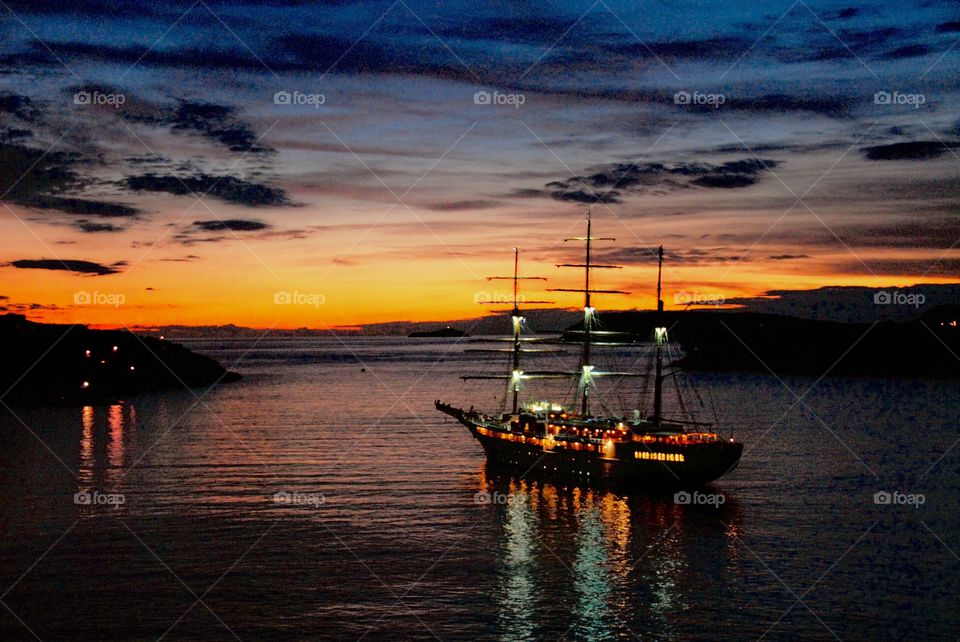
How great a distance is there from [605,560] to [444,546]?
713 cm

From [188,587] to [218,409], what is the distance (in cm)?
8119

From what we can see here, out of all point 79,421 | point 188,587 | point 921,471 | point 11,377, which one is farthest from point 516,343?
point 11,377

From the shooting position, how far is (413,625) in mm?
32656

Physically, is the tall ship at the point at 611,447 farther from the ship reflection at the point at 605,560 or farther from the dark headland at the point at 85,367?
the dark headland at the point at 85,367

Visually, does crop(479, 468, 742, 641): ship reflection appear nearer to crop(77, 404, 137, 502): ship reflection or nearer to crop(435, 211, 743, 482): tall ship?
crop(435, 211, 743, 482): tall ship

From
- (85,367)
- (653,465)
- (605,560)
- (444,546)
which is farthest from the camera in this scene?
(85,367)

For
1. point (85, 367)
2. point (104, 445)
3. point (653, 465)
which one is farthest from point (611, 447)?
point (85, 367)

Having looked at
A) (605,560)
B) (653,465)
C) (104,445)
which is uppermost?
(104,445)

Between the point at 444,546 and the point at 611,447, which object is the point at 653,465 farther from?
the point at 444,546

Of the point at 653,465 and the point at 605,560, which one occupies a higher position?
the point at 653,465

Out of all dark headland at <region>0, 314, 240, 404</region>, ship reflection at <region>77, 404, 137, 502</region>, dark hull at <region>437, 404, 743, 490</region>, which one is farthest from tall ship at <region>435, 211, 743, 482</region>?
dark headland at <region>0, 314, 240, 404</region>

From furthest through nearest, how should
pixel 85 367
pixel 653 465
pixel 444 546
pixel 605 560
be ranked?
pixel 85 367 → pixel 653 465 → pixel 444 546 → pixel 605 560

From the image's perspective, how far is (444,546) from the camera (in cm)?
4294

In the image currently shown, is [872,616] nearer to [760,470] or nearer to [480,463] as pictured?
[760,470]
